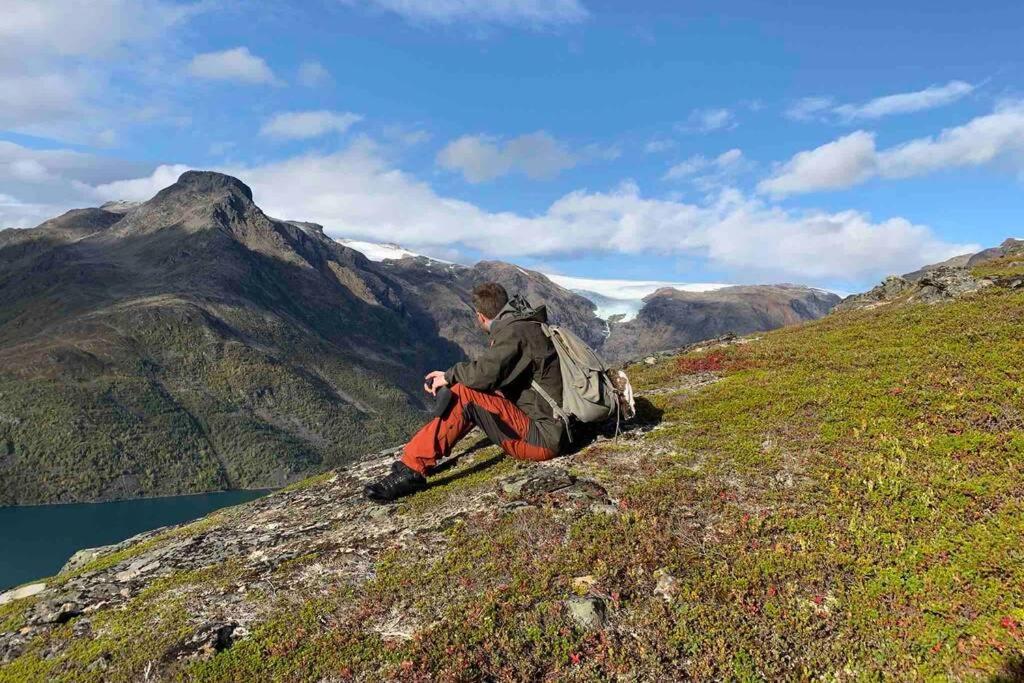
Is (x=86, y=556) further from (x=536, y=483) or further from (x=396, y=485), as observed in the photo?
(x=536, y=483)

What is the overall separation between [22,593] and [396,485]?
8.55m

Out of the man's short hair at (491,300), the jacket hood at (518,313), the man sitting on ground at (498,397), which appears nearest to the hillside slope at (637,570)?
the man sitting on ground at (498,397)

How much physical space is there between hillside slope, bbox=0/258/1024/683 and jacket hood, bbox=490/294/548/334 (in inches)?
136

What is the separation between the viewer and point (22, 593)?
1384 cm

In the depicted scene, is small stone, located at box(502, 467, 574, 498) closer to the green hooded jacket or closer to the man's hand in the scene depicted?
the green hooded jacket

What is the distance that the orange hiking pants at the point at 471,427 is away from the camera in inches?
527

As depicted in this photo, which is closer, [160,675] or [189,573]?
[160,675]

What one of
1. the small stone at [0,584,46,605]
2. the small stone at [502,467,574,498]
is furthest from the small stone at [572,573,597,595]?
the small stone at [0,584,46,605]

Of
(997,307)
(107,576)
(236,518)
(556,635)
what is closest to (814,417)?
(556,635)

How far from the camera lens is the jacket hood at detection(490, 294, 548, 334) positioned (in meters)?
13.5

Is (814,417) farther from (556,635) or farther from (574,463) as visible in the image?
(556,635)

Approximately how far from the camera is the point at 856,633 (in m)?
8.66

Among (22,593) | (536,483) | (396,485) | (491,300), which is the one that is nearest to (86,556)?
(22,593)

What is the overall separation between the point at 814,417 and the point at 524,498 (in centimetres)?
781
